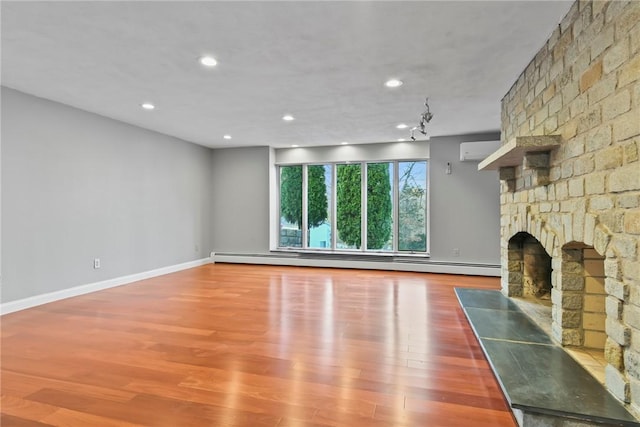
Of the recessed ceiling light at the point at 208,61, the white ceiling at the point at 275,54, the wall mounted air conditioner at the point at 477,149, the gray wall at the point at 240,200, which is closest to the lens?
the white ceiling at the point at 275,54

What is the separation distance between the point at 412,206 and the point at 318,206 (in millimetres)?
2009

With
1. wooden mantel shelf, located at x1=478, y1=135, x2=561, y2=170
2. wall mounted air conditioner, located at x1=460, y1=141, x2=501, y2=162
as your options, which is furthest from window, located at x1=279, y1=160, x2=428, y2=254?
wooden mantel shelf, located at x1=478, y1=135, x2=561, y2=170

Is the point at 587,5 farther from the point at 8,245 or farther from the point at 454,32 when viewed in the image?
the point at 8,245

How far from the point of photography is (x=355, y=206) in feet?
22.8

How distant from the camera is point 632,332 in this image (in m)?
1.54

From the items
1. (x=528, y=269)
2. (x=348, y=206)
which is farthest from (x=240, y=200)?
(x=528, y=269)

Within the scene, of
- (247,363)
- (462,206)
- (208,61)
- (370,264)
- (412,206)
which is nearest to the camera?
(247,363)

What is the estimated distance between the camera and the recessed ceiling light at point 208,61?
114 inches

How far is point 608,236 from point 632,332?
0.48m

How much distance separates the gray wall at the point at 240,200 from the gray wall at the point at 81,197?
3.03 ft

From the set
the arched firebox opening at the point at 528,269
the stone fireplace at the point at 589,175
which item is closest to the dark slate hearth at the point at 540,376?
the stone fireplace at the point at 589,175

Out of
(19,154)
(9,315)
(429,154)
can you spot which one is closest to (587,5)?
(429,154)

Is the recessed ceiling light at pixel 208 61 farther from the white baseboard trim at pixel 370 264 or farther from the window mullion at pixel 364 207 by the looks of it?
the white baseboard trim at pixel 370 264

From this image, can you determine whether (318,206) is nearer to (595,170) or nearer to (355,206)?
(355,206)
